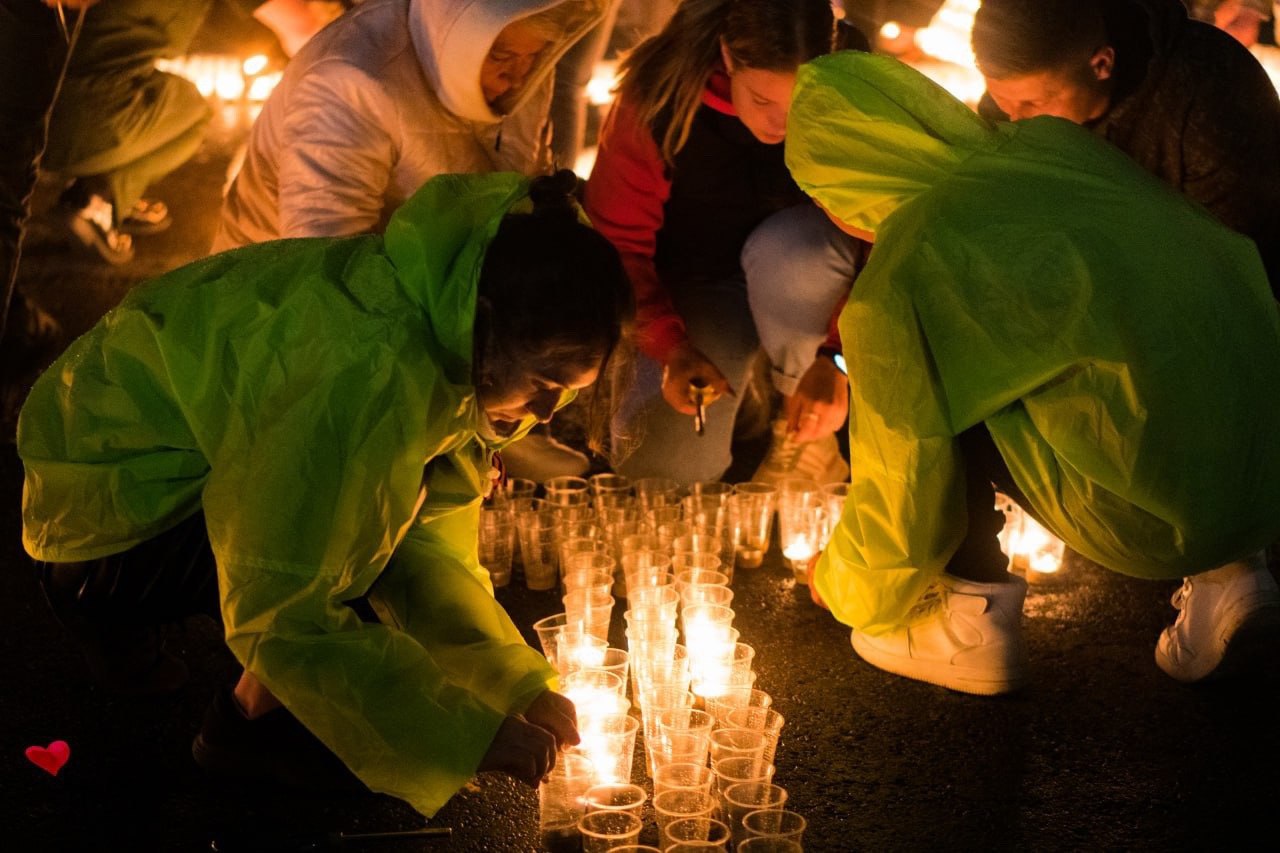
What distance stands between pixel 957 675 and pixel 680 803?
1279 mm

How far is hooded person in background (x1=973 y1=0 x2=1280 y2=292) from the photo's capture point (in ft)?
13.1

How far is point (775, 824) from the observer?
2721 mm

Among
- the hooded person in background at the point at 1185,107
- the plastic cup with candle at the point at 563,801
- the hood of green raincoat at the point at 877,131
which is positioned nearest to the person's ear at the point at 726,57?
the hooded person in background at the point at 1185,107

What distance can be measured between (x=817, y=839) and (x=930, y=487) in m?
0.91

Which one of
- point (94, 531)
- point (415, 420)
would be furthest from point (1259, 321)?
point (94, 531)

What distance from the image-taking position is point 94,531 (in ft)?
9.66

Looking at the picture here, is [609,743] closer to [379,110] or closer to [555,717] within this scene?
[555,717]

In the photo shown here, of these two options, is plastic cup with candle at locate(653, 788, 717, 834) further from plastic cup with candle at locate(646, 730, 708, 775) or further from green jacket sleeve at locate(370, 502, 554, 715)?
green jacket sleeve at locate(370, 502, 554, 715)

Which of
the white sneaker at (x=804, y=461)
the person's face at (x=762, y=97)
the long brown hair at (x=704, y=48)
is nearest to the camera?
the long brown hair at (x=704, y=48)

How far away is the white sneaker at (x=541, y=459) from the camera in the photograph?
5.30 m

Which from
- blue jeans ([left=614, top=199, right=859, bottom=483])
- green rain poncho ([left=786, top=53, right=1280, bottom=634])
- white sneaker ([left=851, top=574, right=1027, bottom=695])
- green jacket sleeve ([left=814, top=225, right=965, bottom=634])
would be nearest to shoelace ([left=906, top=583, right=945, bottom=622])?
white sneaker ([left=851, top=574, right=1027, bottom=695])

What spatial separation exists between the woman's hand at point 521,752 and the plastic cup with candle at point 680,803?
0.85 ft

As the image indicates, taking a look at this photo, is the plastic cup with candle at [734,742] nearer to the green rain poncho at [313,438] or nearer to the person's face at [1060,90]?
the green rain poncho at [313,438]

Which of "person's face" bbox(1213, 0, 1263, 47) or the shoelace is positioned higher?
"person's face" bbox(1213, 0, 1263, 47)
